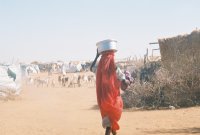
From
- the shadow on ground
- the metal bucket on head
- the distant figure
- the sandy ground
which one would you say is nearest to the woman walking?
the metal bucket on head

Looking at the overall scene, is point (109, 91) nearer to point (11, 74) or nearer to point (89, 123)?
point (89, 123)

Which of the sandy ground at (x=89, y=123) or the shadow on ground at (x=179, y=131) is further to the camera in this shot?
the sandy ground at (x=89, y=123)

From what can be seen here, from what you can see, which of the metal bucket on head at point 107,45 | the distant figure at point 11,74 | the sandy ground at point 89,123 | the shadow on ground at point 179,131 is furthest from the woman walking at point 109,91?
the distant figure at point 11,74

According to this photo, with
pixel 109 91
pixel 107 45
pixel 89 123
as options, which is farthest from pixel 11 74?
pixel 109 91

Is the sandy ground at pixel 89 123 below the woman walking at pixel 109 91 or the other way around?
below

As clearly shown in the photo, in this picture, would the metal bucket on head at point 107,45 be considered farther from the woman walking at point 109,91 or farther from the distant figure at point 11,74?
the distant figure at point 11,74

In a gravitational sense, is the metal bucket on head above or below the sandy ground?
above

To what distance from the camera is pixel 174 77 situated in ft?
56.9

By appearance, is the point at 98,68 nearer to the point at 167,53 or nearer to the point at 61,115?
the point at 61,115

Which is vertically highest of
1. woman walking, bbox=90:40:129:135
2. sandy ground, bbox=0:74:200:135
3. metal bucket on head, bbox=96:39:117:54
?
metal bucket on head, bbox=96:39:117:54

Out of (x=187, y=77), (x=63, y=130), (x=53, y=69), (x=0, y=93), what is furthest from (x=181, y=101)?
(x=53, y=69)

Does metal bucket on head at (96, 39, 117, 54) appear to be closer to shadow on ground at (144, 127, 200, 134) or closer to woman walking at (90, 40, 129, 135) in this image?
woman walking at (90, 40, 129, 135)

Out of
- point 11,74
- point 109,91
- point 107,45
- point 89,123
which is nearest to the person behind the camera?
point 109,91

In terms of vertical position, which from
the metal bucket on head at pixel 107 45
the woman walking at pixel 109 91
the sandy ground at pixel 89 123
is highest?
the metal bucket on head at pixel 107 45
